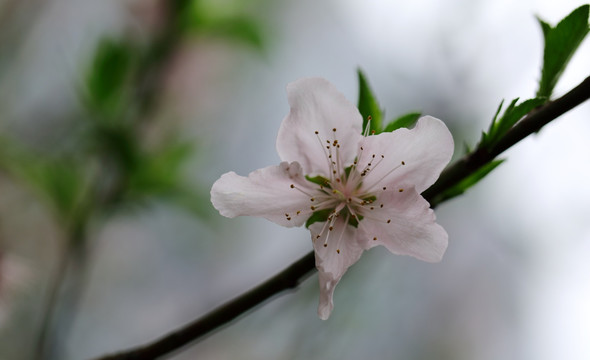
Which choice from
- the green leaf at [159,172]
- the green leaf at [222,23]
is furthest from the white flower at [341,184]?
the green leaf at [222,23]

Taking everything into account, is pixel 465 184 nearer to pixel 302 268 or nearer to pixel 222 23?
pixel 302 268

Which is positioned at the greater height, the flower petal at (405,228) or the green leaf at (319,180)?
the flower petal at (405,228)

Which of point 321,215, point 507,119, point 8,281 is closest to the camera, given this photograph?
point 507,119

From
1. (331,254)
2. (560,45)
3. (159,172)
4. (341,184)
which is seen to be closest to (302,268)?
(331,254)

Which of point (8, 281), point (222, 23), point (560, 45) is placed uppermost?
point (560, 45)

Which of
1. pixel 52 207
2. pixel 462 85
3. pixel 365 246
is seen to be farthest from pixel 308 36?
pixel 365 246

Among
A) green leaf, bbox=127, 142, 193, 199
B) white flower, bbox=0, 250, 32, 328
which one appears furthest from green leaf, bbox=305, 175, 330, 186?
white flower, bbox=0, 250, 32, 328

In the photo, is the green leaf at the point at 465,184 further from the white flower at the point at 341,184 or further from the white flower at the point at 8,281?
the white flower at the point at 8,281
